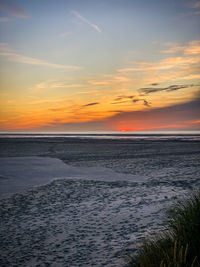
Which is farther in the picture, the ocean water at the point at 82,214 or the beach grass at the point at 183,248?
the ocean water at the point at 82,214

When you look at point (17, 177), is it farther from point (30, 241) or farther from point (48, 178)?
point (30, 241)

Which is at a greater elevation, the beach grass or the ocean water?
the beach grass

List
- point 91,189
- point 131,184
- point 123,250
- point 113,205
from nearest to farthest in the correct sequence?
point 123,250
point 113,205
point 91,189
point 131,184

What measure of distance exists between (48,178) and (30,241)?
7.56 m

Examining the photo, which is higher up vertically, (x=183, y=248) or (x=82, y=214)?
(x=183, y=248)

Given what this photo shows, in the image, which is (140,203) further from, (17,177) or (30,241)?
(17,177)

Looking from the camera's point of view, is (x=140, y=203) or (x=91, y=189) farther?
(x=91, y=189)

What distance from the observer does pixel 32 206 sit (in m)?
8.59

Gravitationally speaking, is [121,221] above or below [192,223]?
below

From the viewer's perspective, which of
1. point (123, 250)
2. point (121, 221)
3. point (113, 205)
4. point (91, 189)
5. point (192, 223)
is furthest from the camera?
point (91, 189)

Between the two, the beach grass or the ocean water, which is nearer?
A: the beach grass

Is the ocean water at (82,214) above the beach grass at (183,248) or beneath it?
beneath

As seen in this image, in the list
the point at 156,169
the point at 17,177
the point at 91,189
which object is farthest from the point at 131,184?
the point at 17,177

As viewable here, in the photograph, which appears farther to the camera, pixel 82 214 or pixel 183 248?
pixel 82 214
